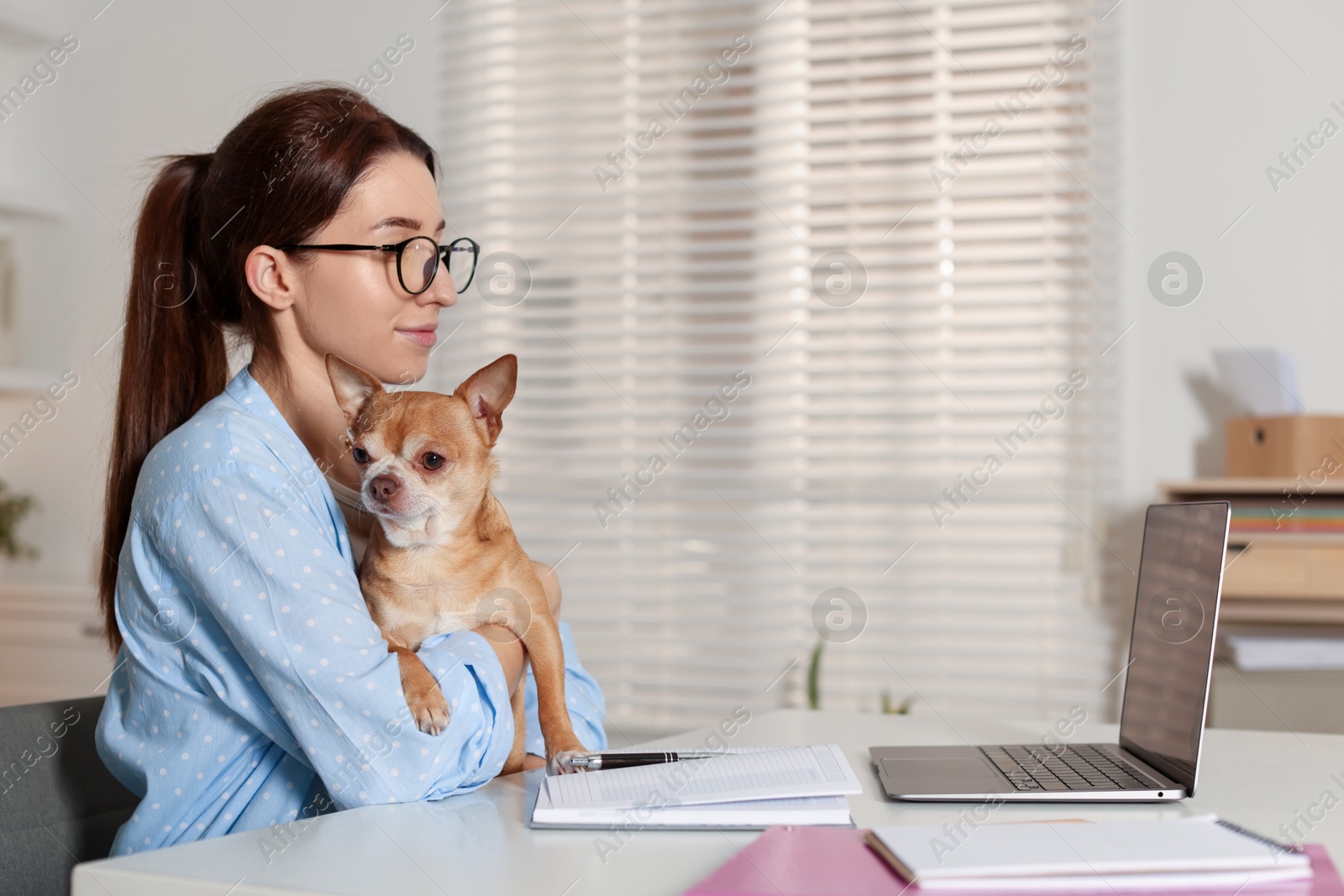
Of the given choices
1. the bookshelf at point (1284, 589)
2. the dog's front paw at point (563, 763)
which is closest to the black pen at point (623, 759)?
the dog's front paw at point (563, 763)

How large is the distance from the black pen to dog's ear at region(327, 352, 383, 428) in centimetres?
41

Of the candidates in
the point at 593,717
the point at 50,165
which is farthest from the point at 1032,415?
the point at 50,165

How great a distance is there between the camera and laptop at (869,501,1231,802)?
38.3 inches

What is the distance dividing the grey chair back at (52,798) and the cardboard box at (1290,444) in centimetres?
Answer: 206

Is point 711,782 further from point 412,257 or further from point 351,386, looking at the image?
point 412,257

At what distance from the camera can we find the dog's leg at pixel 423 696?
966 mm

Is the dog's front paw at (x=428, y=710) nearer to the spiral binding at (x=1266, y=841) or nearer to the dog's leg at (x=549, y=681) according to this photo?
the dog's leg at (x=549, y=681)

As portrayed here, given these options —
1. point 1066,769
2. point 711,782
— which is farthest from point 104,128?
point 1066,769

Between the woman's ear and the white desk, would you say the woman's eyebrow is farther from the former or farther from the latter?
the white desk

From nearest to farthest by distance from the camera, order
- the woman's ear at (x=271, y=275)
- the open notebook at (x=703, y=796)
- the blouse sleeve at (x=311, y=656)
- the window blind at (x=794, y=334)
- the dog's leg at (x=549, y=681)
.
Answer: the open notebook at (x=703, y=796)
the blouse sleeve at (x=311, y=656)
the dog's leg at (x=549, y=681)
the woman's ear at (x=271, y=275)
the window blind at (x=794, y=334)

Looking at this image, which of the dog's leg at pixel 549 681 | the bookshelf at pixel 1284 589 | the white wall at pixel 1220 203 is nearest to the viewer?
the dog's leg at pixel 549 681

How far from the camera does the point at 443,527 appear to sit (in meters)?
1.06

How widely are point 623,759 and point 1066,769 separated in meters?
0.44

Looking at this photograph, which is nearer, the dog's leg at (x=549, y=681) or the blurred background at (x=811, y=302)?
the dog's leg at (x=549, y=681)
